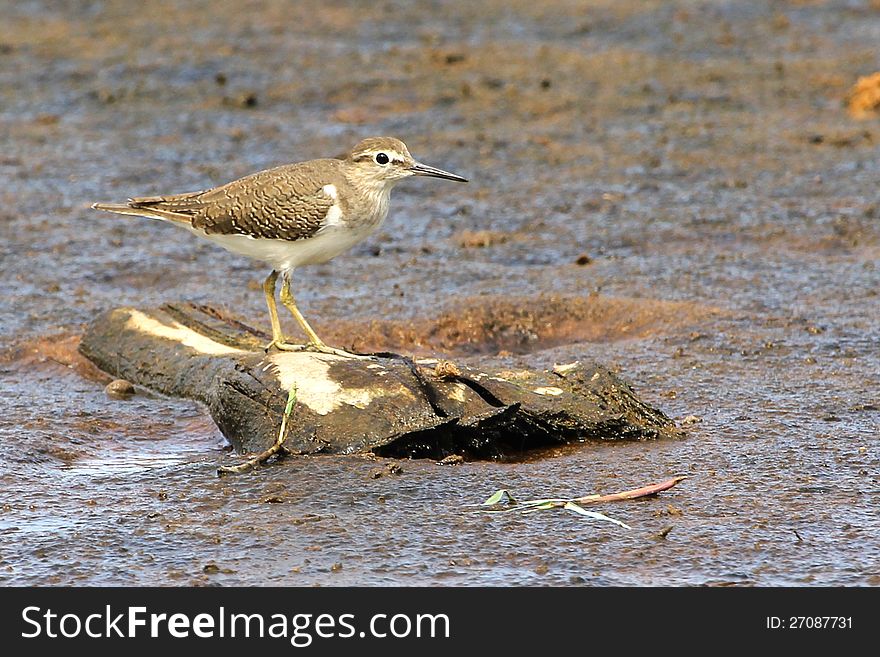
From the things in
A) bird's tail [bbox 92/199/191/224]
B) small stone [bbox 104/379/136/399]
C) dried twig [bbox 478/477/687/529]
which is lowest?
small stone [bbox 104/379/136/399]

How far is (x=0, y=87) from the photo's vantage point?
13.8 meters

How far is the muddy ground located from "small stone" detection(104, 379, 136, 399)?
0.27 feet

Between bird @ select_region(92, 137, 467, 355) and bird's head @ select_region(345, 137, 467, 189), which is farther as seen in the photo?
bird's head @ select_region(345, 137, 467, 189)

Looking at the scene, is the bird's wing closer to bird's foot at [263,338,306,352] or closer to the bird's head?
the bird's head

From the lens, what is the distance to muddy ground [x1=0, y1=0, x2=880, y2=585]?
18.3 ft

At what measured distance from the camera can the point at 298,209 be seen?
281 inches

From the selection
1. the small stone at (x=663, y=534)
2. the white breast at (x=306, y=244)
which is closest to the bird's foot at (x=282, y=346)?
the white breast at (x=306, y=244)

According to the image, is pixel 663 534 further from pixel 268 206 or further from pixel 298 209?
pixel 268 206

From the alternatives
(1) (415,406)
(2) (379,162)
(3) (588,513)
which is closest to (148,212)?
(2) (379,162)

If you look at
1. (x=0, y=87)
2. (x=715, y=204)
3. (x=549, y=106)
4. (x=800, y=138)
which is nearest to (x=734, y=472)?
(x=715, y=204)

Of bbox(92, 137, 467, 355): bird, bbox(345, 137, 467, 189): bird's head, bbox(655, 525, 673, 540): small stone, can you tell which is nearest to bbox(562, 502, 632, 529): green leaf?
bbox(655, 525, 673, 540): small stone

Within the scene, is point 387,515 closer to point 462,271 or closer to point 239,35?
point 462,271

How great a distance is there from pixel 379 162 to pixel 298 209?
0.54m

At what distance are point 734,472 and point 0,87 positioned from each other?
9752mm
